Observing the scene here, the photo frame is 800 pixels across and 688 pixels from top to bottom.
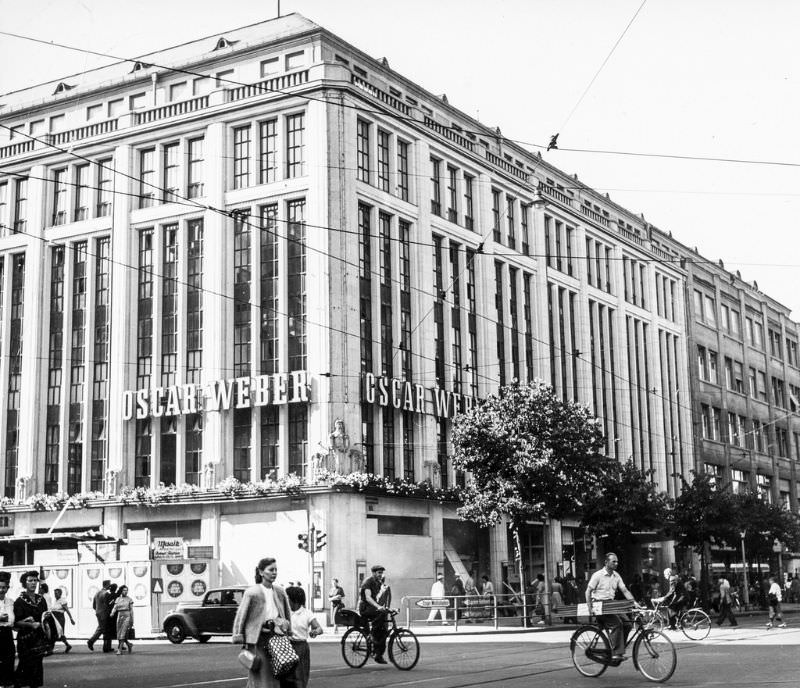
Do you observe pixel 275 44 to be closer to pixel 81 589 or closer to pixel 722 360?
pixel 81 589

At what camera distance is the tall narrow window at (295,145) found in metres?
43.7

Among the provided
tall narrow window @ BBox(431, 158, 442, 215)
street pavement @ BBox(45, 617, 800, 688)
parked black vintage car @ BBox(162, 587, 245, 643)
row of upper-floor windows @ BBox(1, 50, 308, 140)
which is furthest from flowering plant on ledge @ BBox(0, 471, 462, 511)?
row of upper-floor windows @ BBox(1, 50, 308, 140)

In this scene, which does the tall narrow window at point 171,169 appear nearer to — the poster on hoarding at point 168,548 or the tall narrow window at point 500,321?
the tall narrow window at point 500,321

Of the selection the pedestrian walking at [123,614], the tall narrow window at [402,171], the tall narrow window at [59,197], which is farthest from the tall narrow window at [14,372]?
the pedestrian walking at [123,614]


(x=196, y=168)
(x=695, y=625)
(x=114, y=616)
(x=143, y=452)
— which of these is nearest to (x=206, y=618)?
(x=114, y=616)

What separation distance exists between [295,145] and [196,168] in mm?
4815

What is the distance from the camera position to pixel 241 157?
45.2 meters

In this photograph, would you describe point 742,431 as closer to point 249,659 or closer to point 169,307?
point 169,307

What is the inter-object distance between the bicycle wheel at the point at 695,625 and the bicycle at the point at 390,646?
30.0ft

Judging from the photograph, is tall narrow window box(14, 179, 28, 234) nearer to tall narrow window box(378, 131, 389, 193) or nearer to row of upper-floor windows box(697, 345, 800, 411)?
tall narrow window box(378, 131, 389, 193)

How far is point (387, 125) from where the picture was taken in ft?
150

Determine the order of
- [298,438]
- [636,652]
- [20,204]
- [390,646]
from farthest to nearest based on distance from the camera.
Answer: [20,204] → [298,438] → [390,646] → [636,652]

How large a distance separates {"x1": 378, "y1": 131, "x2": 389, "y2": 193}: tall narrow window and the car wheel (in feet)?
68.2

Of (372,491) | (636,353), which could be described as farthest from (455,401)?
(636,353)
